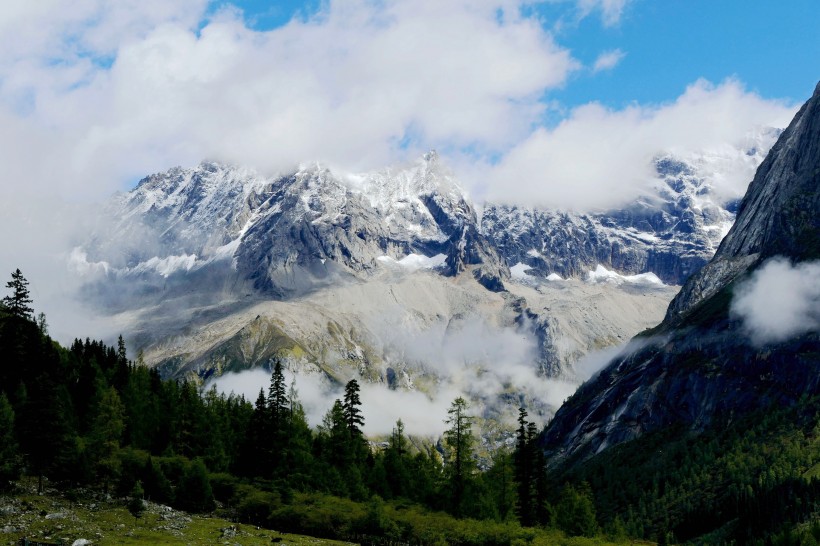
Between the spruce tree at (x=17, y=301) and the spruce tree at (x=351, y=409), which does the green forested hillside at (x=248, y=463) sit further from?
the spruce tree at (x=351, y=409)

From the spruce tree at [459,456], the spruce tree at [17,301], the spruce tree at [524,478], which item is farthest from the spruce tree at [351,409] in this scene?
the spruce tree at [17,301]

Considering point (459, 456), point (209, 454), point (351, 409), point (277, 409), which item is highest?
point (351, 409)

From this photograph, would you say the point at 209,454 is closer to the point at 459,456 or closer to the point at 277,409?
the point at 277,409

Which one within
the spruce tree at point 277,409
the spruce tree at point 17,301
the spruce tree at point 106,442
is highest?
the spruce tree at point 17,301

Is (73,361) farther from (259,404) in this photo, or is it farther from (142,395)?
(259,404)

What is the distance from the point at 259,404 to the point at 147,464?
28459 millimetres

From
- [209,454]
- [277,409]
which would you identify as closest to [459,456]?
[277,409]

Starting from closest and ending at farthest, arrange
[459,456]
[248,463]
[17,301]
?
[459,456], [248,463], [17,301]

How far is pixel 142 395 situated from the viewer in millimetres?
125812

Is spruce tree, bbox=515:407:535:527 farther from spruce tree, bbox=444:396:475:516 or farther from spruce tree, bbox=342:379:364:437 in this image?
spruce tree, bbox=342:379:364:437

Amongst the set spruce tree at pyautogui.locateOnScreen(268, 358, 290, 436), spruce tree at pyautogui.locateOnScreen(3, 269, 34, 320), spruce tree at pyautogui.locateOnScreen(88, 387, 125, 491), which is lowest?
spruce tree at pyautogui.locateOnScreen(88, 387, 125, 491)

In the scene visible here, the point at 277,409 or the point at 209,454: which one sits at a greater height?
the point at 277,409

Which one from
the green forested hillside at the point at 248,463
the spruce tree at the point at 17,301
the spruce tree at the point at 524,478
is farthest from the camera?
the spruce tree at the point at 17,301

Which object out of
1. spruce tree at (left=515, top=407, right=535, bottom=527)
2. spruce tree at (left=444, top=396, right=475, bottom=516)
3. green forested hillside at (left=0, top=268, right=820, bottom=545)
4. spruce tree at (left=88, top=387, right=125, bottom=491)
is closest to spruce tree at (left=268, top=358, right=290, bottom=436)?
green forested hillside at (left=0, top=268, right=820, bottom=545)
